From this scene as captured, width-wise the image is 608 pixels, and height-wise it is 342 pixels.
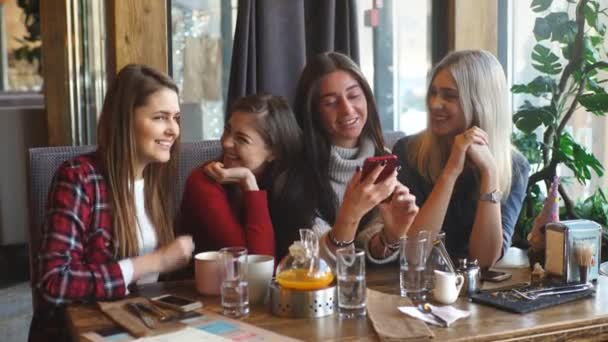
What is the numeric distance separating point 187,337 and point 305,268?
11.7 inches

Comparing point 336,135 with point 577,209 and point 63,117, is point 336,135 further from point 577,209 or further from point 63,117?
point 63,117

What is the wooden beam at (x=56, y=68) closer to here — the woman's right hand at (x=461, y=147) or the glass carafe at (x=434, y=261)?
the woman's right hand at (x=461, y=147)

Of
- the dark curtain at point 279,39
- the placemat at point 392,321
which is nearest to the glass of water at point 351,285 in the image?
the placemat at point 392,321

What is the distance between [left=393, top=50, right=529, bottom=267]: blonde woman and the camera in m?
1.98

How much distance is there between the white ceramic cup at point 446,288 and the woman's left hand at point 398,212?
328 millimetres

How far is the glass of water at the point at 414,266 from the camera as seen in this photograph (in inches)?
63.1

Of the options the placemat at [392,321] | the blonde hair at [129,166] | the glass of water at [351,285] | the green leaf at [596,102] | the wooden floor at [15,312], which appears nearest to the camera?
the placemat at [392,321]

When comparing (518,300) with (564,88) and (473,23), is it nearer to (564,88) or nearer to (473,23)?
(564,88)

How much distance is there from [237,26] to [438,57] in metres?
0.86

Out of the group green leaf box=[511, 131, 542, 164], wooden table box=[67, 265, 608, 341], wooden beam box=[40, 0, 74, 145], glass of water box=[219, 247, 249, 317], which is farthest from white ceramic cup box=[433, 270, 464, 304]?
wooden beam box=[40, 0, 74, 145]

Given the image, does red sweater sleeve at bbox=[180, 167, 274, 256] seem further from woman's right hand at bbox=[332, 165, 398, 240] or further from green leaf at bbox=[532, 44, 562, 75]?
green leaf at bbox=[532, 44, 562, 75]

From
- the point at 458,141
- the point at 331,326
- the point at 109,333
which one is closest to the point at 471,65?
the point at 458,141

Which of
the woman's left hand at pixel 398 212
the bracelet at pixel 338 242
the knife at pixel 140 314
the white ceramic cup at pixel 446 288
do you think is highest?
the woman's left hand at pixel 398 212

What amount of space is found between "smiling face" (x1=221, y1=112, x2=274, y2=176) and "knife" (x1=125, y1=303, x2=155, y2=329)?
0.62m
